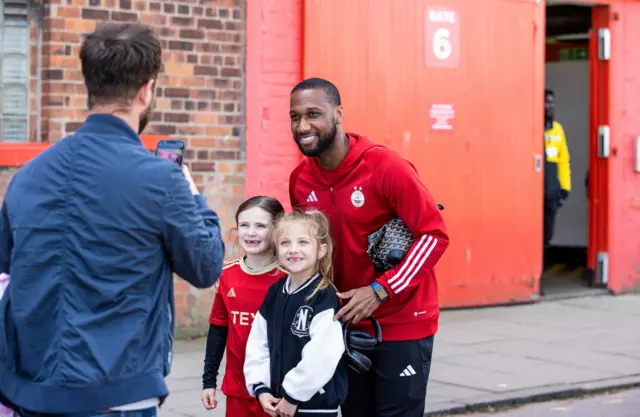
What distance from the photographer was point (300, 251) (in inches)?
169

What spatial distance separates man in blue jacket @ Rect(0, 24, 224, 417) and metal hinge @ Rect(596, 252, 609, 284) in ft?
30.7

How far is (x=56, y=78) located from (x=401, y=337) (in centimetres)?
472

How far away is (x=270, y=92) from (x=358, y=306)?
530 cm

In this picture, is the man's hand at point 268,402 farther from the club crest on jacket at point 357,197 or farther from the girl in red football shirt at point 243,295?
the club crest on jacket at point 357,197

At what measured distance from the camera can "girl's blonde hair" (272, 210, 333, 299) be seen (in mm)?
4320

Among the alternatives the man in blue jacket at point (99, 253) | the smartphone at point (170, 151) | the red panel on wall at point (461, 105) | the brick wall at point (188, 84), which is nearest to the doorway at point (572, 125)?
the red panel on wall at point (461, 105)

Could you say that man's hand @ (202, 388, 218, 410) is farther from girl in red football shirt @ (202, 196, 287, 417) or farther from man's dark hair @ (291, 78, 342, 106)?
man's dark hair @ (291, 78, 342, 106)

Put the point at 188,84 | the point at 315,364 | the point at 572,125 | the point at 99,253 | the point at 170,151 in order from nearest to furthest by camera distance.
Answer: the point at 99,253 → the point at 170,151 → the point at 315,364 → the point at 188,84 → the point at 572,125

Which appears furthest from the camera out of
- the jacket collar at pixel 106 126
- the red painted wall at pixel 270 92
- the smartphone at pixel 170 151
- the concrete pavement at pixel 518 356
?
the red painted wall at pixel 270 92

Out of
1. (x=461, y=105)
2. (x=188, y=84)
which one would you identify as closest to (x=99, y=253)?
(x=188, y=84)

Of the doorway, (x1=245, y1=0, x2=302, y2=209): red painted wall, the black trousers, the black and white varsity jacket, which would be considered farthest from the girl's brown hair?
the doorway

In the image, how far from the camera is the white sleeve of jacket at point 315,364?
13.6ft

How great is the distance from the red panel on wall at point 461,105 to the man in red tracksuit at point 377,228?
507 centimetres

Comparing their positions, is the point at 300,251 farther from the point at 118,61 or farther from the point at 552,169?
the point at 552,169
